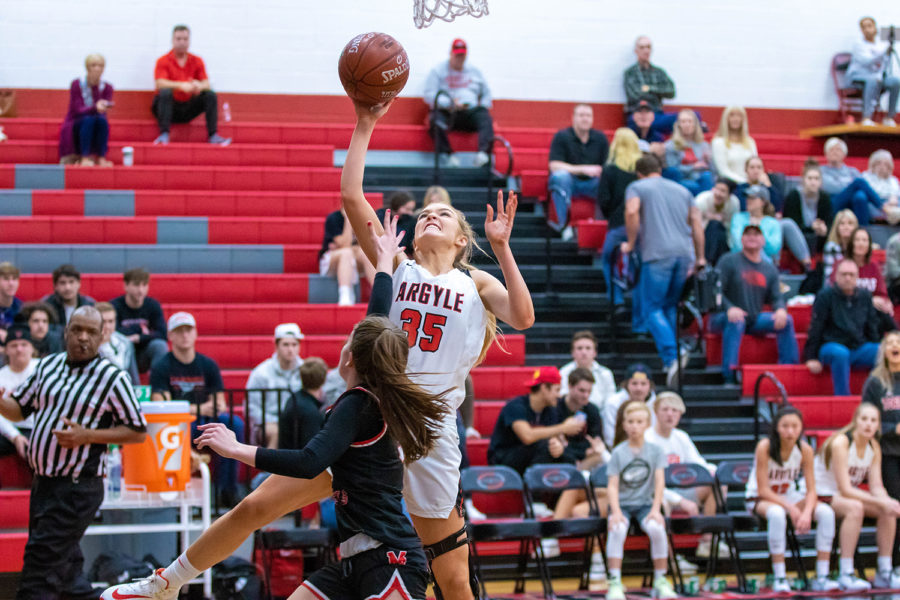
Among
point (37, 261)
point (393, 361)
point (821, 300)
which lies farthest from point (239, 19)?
point (393, 361)

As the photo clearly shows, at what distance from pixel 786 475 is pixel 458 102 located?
563 cm

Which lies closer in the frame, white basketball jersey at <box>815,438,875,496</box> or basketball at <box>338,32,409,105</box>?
basketball at <box>338,32,409,105</box>

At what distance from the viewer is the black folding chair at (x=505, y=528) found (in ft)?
24.3

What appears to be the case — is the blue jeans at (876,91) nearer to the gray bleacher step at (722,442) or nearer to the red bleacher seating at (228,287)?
the gray bleacher step at (722,442)

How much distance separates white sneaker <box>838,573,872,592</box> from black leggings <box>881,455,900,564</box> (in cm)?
62

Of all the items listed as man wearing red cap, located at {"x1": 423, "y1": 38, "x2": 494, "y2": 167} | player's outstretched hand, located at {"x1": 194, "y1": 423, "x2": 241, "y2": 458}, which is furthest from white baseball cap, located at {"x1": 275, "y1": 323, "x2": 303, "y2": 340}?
player's outstretched hand, located at {"x1": 194, "y1": 423, "x2": 241, "y2": 458}

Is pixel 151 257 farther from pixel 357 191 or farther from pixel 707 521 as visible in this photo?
pixel 357 191

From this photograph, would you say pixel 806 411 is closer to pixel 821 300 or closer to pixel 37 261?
pixel 821 300

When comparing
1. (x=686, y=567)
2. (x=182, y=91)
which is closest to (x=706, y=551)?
(x=686, y=567)

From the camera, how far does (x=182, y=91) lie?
1182cm

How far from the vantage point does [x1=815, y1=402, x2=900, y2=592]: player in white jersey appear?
7855 millimetres

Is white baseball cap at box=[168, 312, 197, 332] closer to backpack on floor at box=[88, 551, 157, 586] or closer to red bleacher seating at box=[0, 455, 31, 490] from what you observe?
red bleacher seating at box=[0, 455, 31, 490]

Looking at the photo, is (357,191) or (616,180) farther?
(616,180)

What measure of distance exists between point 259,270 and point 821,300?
15.6ft
